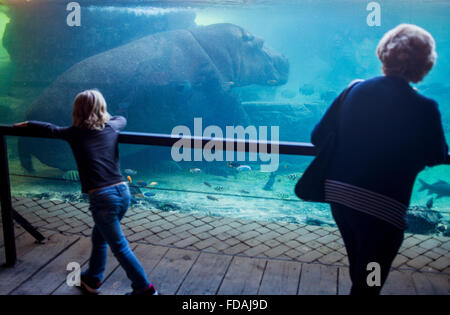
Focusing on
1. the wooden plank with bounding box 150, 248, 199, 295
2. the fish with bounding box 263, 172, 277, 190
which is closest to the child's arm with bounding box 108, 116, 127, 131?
the wooden plank with bounding box 150, 248, 199, 295

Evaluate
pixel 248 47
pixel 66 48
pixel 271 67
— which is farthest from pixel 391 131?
pixel 66 48

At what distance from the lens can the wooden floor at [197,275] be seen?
262 centimetres

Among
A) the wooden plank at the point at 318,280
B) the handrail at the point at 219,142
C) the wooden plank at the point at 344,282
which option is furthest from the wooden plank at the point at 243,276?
the handrail at the point at 219,142

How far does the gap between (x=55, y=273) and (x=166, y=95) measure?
10.8 metres

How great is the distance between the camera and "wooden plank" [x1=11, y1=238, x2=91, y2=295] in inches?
101

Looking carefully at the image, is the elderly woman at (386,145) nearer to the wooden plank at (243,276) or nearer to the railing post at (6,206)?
the wooden plank at (243,276)

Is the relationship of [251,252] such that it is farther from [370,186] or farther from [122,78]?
Result: [122,78]

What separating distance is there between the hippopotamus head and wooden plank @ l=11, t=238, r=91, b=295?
12.7 meters

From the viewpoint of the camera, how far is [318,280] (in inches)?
110

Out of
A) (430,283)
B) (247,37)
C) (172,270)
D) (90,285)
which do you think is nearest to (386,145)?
(430,283)

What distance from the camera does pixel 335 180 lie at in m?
1.75

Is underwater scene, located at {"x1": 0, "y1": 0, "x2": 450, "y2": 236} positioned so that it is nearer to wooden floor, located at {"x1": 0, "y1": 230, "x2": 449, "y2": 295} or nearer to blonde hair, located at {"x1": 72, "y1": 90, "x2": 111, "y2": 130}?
wooden floor, located at {"x1": 0, "y1": 230, "x2": 449, "y2": 295}

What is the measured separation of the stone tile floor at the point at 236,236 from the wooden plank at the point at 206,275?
0.17 meters
